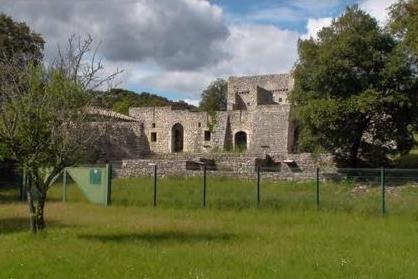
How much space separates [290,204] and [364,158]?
448 inches

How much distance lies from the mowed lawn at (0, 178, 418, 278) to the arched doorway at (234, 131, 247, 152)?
2252cm

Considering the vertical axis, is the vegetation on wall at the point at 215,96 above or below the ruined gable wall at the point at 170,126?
above

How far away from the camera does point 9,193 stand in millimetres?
22297

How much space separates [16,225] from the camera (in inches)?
524

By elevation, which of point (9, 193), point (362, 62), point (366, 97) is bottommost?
point (9, 193)

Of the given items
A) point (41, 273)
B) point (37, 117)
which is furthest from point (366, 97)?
point (41, 273)

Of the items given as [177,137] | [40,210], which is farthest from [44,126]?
[177,137]

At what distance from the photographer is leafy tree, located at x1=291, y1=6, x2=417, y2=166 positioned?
23.9 m

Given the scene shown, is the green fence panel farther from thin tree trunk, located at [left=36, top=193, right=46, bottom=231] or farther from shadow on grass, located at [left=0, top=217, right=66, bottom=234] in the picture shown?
thin tree trunk, located at [left=36, top=193, right=46, bottom=231]

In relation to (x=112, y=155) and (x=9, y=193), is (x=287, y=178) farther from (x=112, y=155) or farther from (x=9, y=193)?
(x=112, y=155)

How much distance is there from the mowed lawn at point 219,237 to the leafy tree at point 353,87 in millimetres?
5538

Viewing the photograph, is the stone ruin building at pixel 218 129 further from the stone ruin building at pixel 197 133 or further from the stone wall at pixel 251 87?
the stone wall at pixel 251 87

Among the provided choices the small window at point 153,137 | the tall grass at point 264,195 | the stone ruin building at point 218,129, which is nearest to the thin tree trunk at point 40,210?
the tall grass at point 264,195

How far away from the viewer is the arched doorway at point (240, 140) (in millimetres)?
42531
